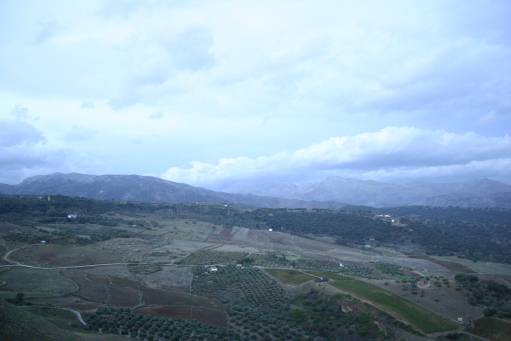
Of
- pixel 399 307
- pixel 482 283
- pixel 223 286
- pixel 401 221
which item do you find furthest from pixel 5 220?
pixel 401 221

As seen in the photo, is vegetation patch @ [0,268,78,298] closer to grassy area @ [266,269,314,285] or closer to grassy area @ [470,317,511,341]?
grassy area @ [266,269,314,285]

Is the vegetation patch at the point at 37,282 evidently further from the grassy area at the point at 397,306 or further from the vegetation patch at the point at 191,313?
the grassy area at the point at 397,306

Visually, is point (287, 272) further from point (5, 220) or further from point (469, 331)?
point (5, 220)

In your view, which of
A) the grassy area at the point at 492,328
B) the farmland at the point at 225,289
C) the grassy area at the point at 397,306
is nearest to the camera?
the grassy area at the point at 492,328

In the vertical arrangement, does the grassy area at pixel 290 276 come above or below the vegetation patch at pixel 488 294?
below

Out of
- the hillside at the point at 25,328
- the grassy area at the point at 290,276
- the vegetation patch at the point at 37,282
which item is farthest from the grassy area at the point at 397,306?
the vegetation patch at the point at 37,282
